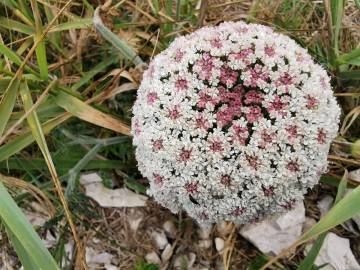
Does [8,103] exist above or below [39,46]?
below

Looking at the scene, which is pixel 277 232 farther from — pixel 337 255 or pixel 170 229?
pixel 170 229

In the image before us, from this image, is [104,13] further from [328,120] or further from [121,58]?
[328,120]

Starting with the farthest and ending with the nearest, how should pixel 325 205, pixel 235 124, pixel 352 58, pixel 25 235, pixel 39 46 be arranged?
pixel 325 205, pixel 352 58, pixel 39 46, pixel 235 124, pixel 25 235

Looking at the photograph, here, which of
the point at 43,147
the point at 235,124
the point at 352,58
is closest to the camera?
the point at 235,124

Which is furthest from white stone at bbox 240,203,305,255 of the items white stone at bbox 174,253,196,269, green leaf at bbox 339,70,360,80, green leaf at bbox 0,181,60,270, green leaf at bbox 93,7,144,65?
green leaf at bbox 0,181,60,270

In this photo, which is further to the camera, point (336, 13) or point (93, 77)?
point (93, 77)

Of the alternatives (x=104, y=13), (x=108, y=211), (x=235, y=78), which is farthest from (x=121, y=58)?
(x=235, y=78)

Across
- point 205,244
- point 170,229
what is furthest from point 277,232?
point 170,229
